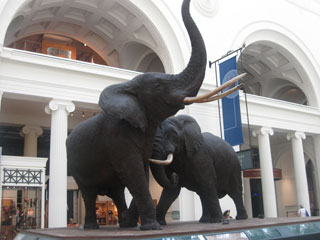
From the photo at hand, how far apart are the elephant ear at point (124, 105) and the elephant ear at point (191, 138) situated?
85 centimetres

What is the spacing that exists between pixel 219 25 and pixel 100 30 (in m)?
6.31

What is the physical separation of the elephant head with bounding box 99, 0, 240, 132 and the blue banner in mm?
9626

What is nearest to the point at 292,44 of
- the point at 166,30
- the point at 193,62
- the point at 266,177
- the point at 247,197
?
the point at 266,177

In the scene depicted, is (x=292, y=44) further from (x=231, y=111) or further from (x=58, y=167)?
(x=58, y=167)

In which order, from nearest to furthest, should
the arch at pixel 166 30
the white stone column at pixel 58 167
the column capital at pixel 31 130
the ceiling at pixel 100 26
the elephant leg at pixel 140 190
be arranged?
the elephant leg at pixel 140 190 < the white stone column at pixel 58 167 < the arch at pixel 166 30 < the ceiling at pixel 100 26 < the column capital at pixel 31 130

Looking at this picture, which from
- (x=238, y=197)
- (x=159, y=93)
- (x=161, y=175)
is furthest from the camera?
(x=238, y=197)

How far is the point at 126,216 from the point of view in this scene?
4055mm

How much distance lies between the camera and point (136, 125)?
349cm

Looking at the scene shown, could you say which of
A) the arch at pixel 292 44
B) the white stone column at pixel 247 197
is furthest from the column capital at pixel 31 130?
the white stone column at pixel 247 197

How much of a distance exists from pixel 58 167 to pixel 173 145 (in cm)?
903

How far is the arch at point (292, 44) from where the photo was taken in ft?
61.7

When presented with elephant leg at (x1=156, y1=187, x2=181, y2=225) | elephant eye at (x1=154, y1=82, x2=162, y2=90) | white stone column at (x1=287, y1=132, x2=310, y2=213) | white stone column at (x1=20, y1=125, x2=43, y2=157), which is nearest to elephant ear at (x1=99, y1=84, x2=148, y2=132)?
elephant eye at (x1=154, y1=82, x2=162, y2=90)

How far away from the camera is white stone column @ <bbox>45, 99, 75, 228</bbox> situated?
11.9 m

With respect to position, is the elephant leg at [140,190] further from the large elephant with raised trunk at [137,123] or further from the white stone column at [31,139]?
the white stone column at [31,139]
